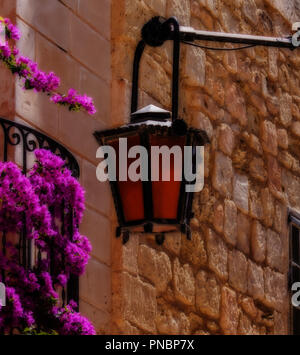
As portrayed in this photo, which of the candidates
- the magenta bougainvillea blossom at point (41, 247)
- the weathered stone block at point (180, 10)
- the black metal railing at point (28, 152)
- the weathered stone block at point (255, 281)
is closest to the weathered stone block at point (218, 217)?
the weathered stone block at point (255, 281)

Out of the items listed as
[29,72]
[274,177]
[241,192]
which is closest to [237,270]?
[241,192]

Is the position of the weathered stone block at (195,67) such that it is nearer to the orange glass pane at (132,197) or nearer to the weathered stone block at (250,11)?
the weathered stone block at (250,11)

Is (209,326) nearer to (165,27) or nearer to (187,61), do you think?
(187,61)

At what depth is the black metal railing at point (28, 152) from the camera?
6.62m

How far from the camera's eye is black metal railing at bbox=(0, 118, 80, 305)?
6621 millimetres

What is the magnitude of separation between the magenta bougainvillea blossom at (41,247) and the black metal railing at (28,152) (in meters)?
0.17

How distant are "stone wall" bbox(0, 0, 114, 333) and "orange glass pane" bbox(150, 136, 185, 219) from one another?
93cm

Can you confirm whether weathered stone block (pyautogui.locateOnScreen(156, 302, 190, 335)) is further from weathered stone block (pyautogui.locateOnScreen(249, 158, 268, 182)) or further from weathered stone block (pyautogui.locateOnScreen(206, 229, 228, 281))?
weathered stone block (pyautogui.locateOnScreen(249, 158, 268, 182))

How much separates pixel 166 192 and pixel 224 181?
253 cm

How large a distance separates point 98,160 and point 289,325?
2.62 metres

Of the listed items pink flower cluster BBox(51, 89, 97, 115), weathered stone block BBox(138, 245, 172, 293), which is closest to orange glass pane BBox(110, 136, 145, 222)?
pink flower cluster BBox(51, 89, 97, 115)

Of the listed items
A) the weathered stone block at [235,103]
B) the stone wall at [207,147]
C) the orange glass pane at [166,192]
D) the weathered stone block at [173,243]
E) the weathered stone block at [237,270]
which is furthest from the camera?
the weathered stone block at [235,103]

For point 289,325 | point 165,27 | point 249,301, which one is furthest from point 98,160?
point 289,325

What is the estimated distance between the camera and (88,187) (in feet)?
24.9
